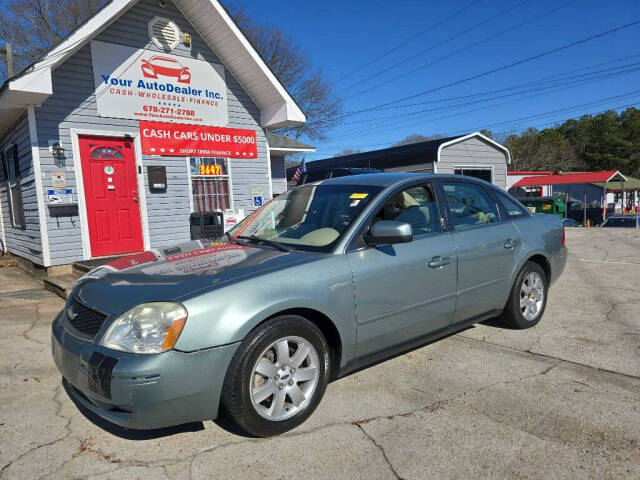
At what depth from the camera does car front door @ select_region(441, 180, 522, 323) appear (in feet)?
11.6

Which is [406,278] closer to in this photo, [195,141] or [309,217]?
[309,217]

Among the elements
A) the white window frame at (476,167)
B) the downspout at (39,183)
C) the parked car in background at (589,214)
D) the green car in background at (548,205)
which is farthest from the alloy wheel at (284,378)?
the parked car in background at (589,214)

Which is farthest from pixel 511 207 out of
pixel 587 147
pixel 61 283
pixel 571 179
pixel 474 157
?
pixel 587 147

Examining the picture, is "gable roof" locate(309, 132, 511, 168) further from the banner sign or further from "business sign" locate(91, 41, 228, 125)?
"business sign" locate(91, 41, 228, 125)

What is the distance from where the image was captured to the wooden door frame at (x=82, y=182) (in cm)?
756

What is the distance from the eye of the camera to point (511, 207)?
4258 millimetres

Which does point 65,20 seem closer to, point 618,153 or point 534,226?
point 534,226

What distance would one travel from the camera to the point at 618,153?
173 feet

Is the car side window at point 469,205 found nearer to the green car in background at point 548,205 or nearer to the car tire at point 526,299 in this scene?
the car tire at point 526,299

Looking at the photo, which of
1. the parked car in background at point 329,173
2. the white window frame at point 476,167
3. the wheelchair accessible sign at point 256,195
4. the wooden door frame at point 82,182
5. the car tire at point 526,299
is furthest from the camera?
the white window frame at point 476,167

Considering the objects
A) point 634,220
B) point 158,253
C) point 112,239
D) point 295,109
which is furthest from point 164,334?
point 634,220

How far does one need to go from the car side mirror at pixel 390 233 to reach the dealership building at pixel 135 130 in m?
6.41

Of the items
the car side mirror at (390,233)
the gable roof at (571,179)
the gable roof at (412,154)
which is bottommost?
the car side mirror at (390,233)

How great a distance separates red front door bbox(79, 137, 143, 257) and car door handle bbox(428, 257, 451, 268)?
667 centimetres
